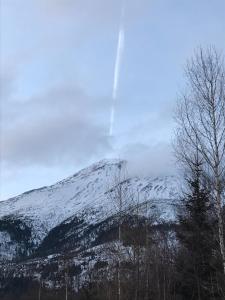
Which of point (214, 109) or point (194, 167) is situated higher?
point (214, 109)

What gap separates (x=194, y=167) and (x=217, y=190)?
3.13 meters

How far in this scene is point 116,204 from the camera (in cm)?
4116

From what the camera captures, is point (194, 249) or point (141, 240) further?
point (141, 240)

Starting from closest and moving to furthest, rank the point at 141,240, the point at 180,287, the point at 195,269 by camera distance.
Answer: the point at 195,269
the point at 180,287
the point at 141,240

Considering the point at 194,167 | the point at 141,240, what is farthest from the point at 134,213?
the point at 194,167

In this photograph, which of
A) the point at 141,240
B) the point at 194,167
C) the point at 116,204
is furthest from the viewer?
the point at 141,240

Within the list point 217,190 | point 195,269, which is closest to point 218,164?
point 217,190

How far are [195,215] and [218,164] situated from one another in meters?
16.1

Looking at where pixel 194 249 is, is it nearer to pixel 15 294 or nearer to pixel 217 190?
pixel 217 190

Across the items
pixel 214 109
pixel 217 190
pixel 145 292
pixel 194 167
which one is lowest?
pixel 145 292

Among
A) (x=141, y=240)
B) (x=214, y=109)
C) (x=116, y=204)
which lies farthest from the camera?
(x=141, y=240)

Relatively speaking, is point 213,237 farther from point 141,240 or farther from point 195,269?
point 141,240

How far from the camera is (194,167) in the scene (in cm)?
2355

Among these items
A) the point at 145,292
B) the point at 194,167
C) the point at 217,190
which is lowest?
the point at 145,292
